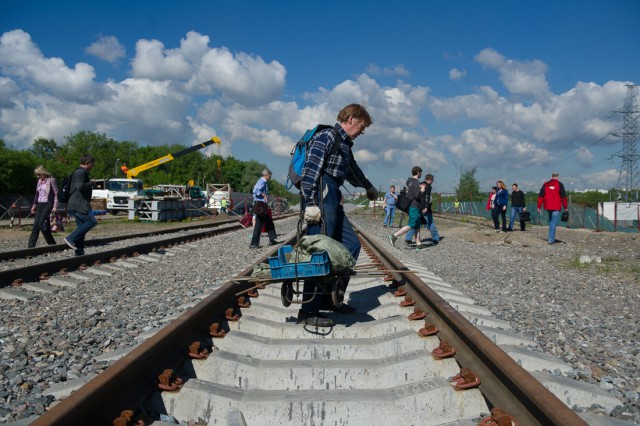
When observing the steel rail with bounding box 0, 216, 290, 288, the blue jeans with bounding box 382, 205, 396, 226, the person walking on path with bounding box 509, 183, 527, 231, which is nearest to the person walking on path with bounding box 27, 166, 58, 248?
the steel rail with bounding box 0, 216, 290, 288

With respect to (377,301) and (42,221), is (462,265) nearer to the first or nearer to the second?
(377,301)

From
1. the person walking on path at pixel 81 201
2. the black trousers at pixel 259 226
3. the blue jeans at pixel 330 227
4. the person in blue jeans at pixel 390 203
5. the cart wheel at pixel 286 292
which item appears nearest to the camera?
the cart wheel at pixel 286 292

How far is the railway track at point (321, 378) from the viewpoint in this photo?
236cm

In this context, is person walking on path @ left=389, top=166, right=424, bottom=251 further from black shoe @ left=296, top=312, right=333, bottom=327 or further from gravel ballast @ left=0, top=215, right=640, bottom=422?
black shoe @ left=296, top=312, right=333, bottom=327

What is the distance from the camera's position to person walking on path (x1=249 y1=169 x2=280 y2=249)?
11.3 m

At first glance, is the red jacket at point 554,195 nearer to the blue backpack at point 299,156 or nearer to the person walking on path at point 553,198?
the person walking on path at point 553,198

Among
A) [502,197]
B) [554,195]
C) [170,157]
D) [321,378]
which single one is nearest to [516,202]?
[502,197]

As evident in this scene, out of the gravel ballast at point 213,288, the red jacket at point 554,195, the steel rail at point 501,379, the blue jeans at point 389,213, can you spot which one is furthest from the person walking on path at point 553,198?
the steel rail at point 501,379

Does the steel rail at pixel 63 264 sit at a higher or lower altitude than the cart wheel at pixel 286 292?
lower

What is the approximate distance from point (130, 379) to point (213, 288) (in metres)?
3.10

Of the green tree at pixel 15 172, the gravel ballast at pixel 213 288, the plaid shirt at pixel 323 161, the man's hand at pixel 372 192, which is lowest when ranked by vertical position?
the gravel ballast at pixel 213 288

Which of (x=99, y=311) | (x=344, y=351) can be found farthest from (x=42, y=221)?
(x=344, y=351)

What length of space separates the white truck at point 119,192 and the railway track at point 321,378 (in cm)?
2976

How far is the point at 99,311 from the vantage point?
4.99m
